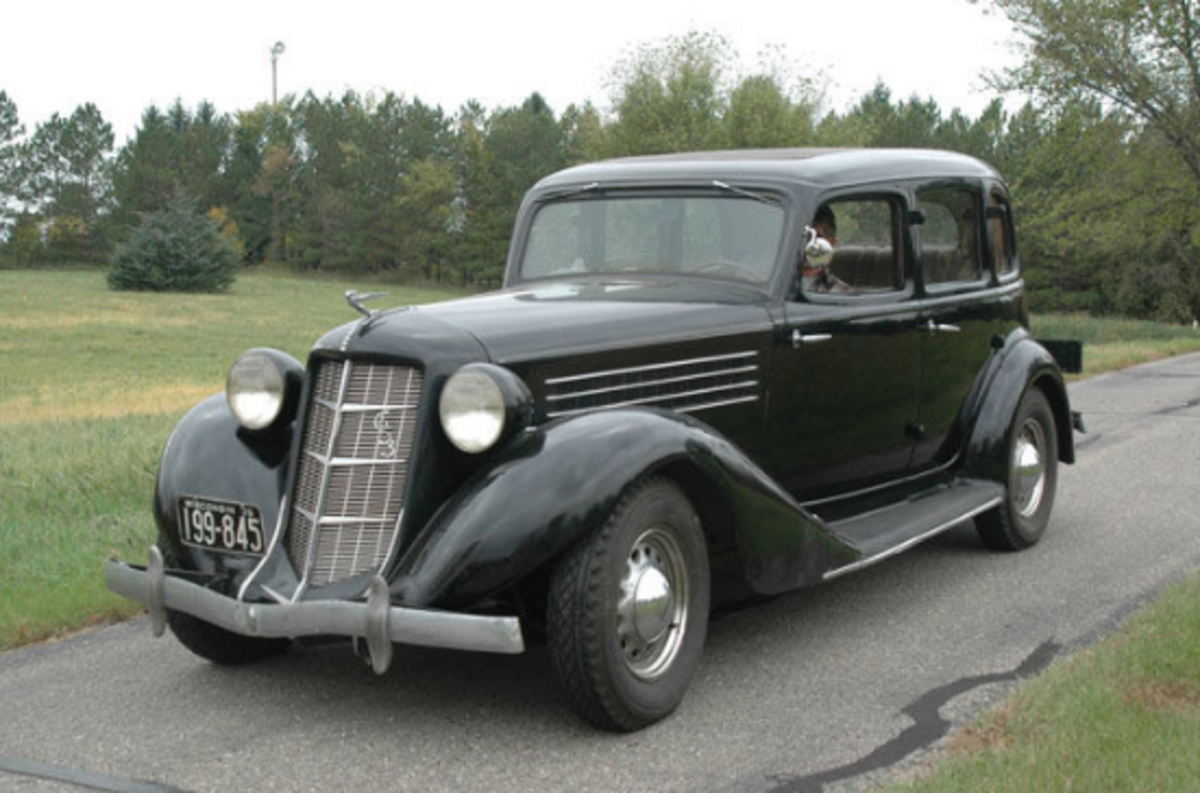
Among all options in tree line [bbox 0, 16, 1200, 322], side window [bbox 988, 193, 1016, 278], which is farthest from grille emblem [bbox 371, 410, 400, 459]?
tree line [bbox 0, 16, 1200, 322]

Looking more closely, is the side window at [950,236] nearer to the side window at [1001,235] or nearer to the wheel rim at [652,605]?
the side window at [1001,235]

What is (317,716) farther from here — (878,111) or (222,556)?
(878,111)

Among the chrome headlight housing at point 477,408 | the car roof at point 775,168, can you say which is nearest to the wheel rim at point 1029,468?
the car roof at point 775,168

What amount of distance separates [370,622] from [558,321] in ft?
4.51

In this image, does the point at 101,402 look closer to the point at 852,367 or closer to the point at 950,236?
the point at 950,236

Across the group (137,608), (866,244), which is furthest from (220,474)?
(866,244)

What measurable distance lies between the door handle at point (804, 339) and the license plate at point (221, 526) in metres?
2.22

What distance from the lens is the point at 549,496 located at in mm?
3764

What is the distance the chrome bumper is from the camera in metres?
3.57

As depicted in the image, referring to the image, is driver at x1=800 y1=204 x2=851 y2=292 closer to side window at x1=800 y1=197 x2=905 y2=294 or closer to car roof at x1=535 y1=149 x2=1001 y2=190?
side window at x1=800 y1=197 x2=905 y2=294

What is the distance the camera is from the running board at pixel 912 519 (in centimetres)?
505

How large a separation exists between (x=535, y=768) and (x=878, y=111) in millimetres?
78663

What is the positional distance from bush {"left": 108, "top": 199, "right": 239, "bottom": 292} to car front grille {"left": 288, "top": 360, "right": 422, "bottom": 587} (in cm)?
4749

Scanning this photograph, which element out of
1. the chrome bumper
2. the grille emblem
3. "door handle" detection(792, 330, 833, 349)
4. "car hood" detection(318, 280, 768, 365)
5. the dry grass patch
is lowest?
the dry grass patch
